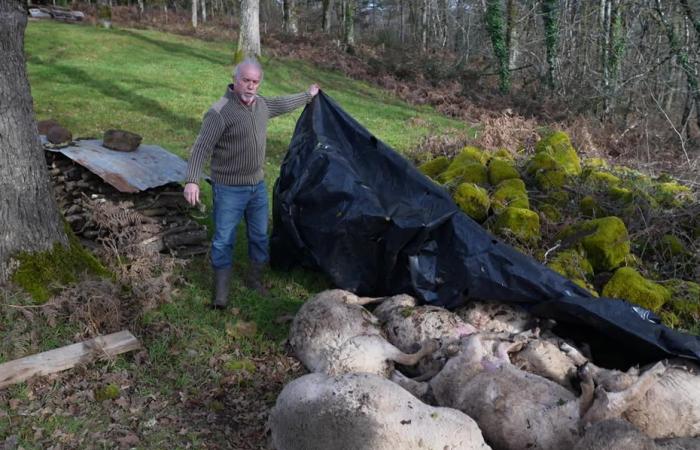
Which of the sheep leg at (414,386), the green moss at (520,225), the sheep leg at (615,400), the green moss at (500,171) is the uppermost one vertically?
the green moss at (500,171)

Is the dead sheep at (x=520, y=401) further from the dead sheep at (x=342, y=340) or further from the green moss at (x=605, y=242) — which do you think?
the green moss at (x=605, y=242)

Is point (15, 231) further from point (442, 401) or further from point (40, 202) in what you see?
point (442, 401)

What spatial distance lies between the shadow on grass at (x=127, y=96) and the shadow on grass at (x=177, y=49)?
5.03m

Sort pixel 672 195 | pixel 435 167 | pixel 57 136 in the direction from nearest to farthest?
pixel 57 136, pixel 672 195, pixel 435 167

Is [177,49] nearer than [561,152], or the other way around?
[561,152]

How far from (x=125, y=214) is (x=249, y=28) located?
1207cm

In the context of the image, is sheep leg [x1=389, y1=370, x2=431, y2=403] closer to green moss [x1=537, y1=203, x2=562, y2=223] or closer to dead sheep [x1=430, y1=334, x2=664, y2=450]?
dead sheep [x1=430, y1=334, x2=664, y2=450]

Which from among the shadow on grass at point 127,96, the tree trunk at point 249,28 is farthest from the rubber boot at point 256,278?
the tree trunk at point 249,28

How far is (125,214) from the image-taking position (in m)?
5.71

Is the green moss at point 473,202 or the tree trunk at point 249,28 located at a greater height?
the tree trunk at point 249,28

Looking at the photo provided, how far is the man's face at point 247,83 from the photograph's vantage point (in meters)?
4.84

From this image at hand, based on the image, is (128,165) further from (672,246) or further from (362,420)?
(672,246)

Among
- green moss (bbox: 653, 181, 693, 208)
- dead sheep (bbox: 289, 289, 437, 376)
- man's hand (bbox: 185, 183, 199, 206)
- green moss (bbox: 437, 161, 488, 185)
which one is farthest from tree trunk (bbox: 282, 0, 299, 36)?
dead sheep (bbox: 289, 289, 437, 376)

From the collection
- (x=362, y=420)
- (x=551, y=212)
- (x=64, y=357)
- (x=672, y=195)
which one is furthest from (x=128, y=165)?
(x=672, y=195)
